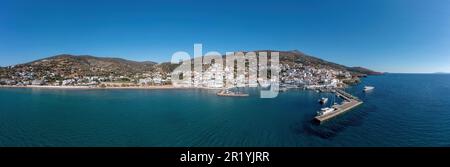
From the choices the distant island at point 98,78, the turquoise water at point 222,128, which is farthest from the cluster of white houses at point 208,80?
the turquoise water at point 222,128

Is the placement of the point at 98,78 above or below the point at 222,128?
above

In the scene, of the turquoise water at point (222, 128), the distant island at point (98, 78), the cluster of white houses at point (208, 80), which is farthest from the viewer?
the distant island at point (98, 78)

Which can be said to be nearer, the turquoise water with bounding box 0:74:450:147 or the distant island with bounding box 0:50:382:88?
the turquoise water with bounding box 0:74:450:147

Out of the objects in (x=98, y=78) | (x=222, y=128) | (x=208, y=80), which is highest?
(x=98, y=78)

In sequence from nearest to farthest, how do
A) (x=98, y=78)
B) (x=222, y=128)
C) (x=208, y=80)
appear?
(x=222, y=128)
(x=208, y=80)
(x=98, y=78)

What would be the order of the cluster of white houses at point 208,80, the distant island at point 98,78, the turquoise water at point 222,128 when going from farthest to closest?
the distant island at point 98,78 < the cluster of white houses at point 208,80 < the turquoise water at point 222,128

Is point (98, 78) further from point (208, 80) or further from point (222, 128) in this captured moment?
point (222, 128)

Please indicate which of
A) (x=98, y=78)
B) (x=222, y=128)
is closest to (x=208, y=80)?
(x=98, y=78)

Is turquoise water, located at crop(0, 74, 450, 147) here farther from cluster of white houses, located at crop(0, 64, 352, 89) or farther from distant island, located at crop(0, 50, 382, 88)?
cluster of white houses, located at crop(0, 64, 352, 89)

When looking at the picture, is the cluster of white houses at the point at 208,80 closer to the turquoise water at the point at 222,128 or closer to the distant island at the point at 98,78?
the distant island at the point at 98,78

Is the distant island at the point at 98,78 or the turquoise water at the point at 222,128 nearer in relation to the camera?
the turquoise water at the point at 222,128

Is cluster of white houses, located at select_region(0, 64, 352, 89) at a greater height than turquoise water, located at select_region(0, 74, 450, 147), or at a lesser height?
greater

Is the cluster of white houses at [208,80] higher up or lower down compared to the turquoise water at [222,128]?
higher up

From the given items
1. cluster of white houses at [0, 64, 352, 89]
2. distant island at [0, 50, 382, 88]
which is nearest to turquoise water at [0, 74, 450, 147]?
distant island at [0, 50, 382, 88]
